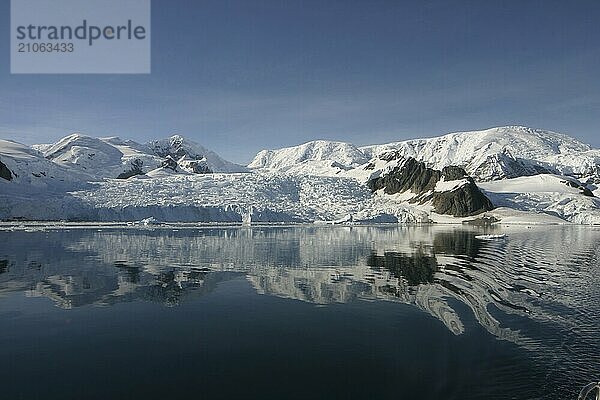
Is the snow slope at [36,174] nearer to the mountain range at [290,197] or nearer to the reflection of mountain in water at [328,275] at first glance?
the mountain range at [290,197]

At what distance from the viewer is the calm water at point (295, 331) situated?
9242mm

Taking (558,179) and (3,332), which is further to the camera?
(558,179)

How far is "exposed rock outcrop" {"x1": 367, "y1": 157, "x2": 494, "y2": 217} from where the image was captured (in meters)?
100

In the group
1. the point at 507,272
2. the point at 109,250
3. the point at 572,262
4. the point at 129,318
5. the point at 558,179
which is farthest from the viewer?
the point at 558,179

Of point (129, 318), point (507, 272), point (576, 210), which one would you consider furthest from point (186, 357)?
point (576, 210)

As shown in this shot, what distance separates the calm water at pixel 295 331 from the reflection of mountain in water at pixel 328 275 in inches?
5.0

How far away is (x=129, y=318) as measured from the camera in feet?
46.9

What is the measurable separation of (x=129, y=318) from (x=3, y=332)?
3.45 meters

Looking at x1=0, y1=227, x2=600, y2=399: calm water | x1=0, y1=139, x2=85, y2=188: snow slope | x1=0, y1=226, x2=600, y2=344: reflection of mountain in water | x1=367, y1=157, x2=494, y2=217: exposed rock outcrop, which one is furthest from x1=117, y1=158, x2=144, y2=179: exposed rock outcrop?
x1=0, y1=227, x2=600, y2=399: calm water

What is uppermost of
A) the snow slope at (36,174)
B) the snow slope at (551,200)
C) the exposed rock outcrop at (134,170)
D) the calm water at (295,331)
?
the exposed rock outcrop at (134,170)

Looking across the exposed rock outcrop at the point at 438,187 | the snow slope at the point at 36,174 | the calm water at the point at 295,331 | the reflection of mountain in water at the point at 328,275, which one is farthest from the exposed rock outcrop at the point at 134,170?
the calm water at the point at 295,331

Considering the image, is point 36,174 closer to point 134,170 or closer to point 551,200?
point 134,170

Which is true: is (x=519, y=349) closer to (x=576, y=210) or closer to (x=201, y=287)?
(x=201, y=287)

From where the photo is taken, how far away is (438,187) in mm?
109375
